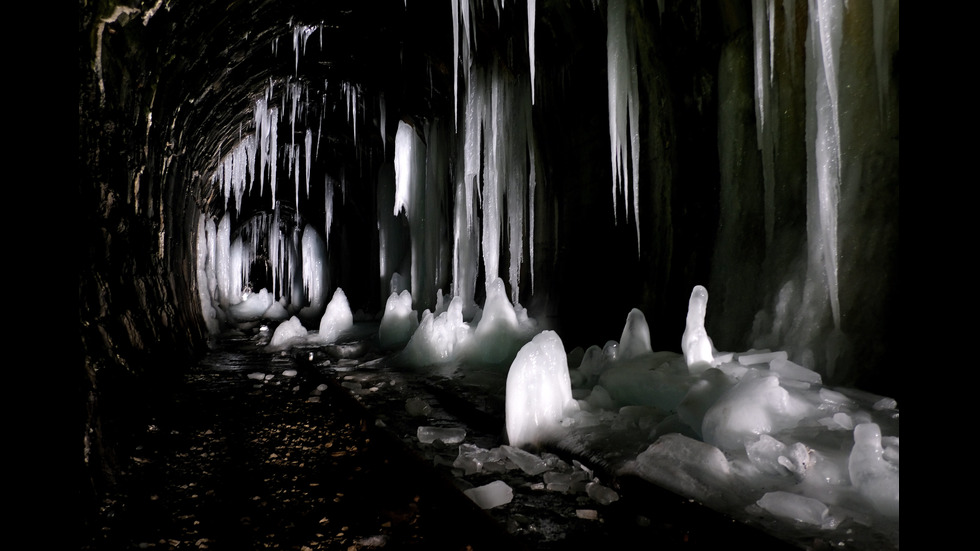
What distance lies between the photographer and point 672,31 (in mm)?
5379

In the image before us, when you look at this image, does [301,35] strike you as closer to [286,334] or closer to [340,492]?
[286,334]

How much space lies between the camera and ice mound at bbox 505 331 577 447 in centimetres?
342

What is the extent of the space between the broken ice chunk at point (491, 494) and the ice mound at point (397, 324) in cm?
613

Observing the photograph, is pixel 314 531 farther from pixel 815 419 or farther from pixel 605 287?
pixel 605 287

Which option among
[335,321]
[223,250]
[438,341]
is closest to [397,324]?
[438,341]

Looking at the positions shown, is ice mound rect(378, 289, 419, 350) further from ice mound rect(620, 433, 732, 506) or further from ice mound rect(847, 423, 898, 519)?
ice mound rect(847, 423, 898, 519)

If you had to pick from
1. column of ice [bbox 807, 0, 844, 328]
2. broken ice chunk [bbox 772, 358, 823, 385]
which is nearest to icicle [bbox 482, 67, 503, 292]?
broken ice chunk [bbox 772, 358, 823, 385]

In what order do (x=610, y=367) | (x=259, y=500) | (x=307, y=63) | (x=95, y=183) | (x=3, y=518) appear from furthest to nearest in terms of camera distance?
(x=307, y=63)
(x=610, y=367)
(x=95, y=183)
(x=259, y=500)
(x=3, y=518)

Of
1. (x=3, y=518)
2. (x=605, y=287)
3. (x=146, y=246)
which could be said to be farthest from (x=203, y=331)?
(x=3, y=518)

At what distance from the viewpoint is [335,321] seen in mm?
10258

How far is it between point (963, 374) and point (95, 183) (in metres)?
4.39

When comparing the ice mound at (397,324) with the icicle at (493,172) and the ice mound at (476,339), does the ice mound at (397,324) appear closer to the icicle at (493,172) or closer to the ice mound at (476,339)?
the ice mound at (476,339)

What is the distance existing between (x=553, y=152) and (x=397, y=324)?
164 inches

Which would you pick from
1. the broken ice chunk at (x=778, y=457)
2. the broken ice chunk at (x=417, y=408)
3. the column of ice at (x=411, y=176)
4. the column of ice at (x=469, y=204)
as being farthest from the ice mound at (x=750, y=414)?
the column of ice at (x=411, y=176)
